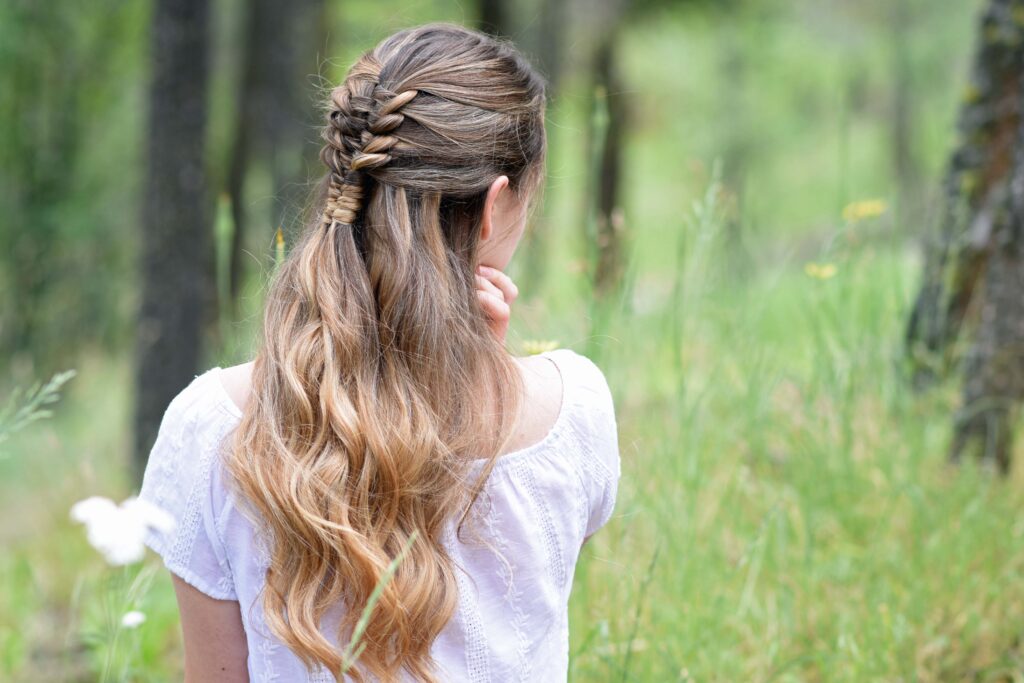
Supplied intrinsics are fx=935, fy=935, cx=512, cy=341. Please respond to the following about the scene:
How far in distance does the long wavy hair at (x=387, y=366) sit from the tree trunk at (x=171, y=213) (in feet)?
9.06

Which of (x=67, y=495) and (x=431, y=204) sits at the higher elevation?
(x=431, y=204)

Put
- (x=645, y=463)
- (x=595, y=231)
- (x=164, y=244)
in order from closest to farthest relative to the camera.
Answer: (x=595, y=231) → (x=645, y=463) → (x=164, y=244)

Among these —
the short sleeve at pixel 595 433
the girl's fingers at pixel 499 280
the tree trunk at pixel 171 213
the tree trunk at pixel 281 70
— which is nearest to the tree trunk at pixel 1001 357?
the short sleeve at pixel 595 433

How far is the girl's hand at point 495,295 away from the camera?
1206 millimetres

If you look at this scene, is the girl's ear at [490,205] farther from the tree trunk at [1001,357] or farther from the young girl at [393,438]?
the tree trunk at [1001,357]

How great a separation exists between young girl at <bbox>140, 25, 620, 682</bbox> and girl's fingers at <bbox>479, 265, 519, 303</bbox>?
3 centimetres

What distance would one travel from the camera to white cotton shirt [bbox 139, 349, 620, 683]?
109 centimetres

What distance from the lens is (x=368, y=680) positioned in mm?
1083

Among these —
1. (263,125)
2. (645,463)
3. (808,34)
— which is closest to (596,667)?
(645,463)

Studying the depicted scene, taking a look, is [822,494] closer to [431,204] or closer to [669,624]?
[669,624]

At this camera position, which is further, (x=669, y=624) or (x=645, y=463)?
(x=645, y=463)

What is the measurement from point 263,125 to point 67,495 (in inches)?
156

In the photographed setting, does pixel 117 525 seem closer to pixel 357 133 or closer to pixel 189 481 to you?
pixel 189 481

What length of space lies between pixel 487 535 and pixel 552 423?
164mm
